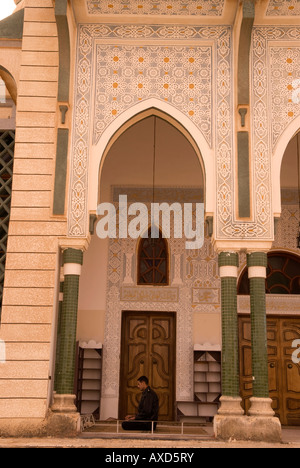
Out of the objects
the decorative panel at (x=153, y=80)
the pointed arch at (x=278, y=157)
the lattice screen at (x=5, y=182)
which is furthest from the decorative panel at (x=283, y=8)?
the lattice screen at (x=5, y=182)

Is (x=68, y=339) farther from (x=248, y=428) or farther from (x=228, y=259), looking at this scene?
(x=248, y=428)

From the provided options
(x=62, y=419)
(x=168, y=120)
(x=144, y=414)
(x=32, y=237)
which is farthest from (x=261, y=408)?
(x=168, y=120)

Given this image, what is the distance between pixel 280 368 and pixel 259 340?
8.11 feet

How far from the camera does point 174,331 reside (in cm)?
845

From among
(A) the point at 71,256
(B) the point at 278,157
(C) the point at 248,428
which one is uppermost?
(B) the point at 278,157

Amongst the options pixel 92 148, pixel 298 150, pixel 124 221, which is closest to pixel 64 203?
pixel 92 148

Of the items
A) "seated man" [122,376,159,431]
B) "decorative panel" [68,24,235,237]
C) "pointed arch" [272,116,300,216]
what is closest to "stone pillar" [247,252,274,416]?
"pointed arch" [272,116,300,216]

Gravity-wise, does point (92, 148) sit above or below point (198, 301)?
above

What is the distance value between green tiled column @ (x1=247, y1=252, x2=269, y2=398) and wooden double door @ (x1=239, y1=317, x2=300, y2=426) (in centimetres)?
229

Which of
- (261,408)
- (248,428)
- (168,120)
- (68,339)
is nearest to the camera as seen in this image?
(248,428)

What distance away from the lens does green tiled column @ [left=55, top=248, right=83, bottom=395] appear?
5.99 metres

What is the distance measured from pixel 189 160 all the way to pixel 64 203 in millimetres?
3256

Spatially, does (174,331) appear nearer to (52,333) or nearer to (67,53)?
(52,333)

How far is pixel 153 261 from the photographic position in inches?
343
